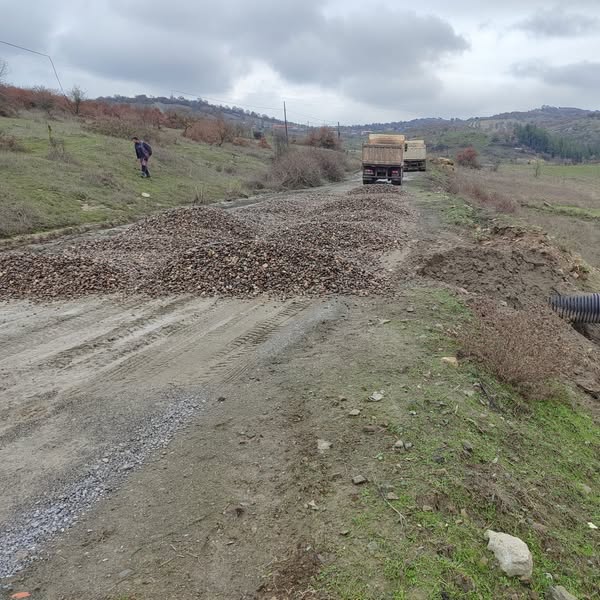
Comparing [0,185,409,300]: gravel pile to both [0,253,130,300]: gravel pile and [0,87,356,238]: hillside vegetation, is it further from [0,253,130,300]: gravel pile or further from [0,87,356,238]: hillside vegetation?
[0,87,356,238]: hillside vegetation

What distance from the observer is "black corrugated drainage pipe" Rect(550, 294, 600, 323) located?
8602 mm

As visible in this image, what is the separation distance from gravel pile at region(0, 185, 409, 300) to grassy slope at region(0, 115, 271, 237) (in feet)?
13.3

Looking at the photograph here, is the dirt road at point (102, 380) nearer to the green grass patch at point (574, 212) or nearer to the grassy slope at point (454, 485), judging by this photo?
the grassy slope at point (454, 485)

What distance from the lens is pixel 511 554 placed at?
2.95m

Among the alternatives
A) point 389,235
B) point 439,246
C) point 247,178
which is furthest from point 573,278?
point 247,178

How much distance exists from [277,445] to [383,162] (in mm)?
25003

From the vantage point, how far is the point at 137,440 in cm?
415

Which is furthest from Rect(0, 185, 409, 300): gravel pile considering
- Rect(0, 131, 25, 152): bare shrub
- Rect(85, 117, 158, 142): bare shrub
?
Rect(85, 117, 158, 142): bare shrub

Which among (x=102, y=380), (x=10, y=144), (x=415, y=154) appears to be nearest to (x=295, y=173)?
(x=10, y=144)

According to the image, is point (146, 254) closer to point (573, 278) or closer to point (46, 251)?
point (46, 251)

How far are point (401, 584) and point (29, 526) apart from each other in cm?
238

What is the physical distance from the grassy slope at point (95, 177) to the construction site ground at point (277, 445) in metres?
7.63

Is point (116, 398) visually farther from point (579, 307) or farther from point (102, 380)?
point (579, 307)

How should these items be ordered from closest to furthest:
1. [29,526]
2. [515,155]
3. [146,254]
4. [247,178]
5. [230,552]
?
[230,552]
[29,526]
[146,254]
[247,178]
[515,155]
